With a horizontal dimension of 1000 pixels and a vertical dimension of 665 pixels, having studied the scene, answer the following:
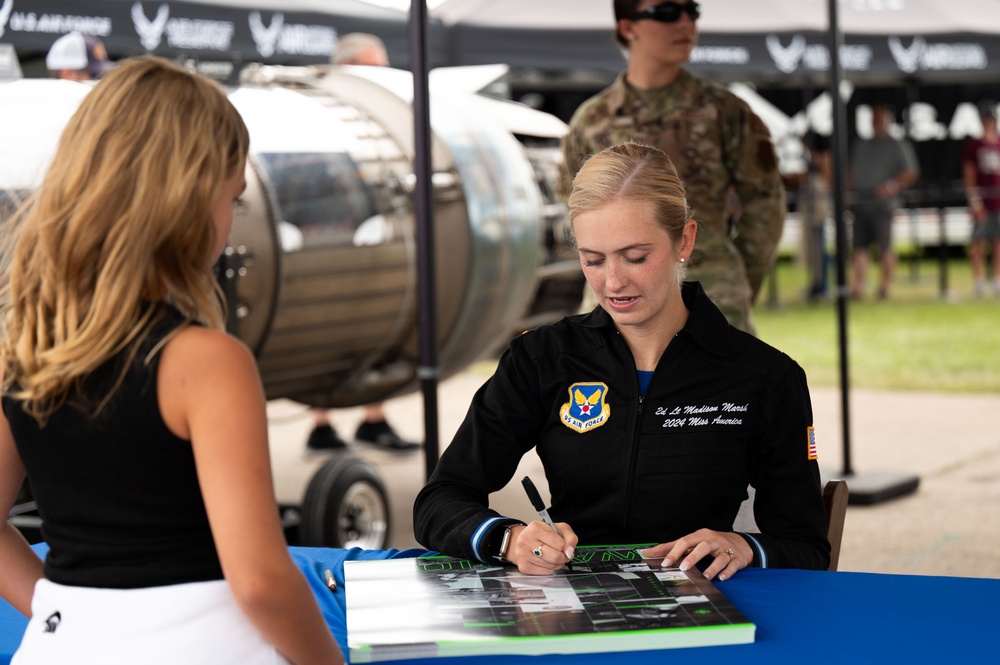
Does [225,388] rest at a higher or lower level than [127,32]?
lower

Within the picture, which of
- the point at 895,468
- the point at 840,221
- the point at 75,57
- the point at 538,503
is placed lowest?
the point at 895,468

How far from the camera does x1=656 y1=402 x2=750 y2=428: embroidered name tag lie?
2305 millimetres

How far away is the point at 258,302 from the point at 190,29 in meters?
1.51

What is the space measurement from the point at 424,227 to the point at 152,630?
295cm

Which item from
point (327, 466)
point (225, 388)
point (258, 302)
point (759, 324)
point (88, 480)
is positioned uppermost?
point (225, 388)

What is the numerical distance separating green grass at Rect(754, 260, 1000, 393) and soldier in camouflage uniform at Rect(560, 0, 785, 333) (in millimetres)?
4132

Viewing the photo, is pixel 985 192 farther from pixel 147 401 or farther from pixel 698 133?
pixel 147 401

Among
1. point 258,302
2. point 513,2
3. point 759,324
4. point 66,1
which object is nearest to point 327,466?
point 258,302

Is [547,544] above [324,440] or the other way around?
above

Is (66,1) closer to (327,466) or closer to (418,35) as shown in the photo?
(418,35)

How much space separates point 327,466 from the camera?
199 inches

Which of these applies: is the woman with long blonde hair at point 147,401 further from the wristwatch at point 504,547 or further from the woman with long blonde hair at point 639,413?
the woman with long blonde hair at point 639,413

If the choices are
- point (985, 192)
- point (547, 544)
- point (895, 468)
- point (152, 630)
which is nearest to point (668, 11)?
point (547, 544)

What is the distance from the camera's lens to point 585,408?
2.35 metres
